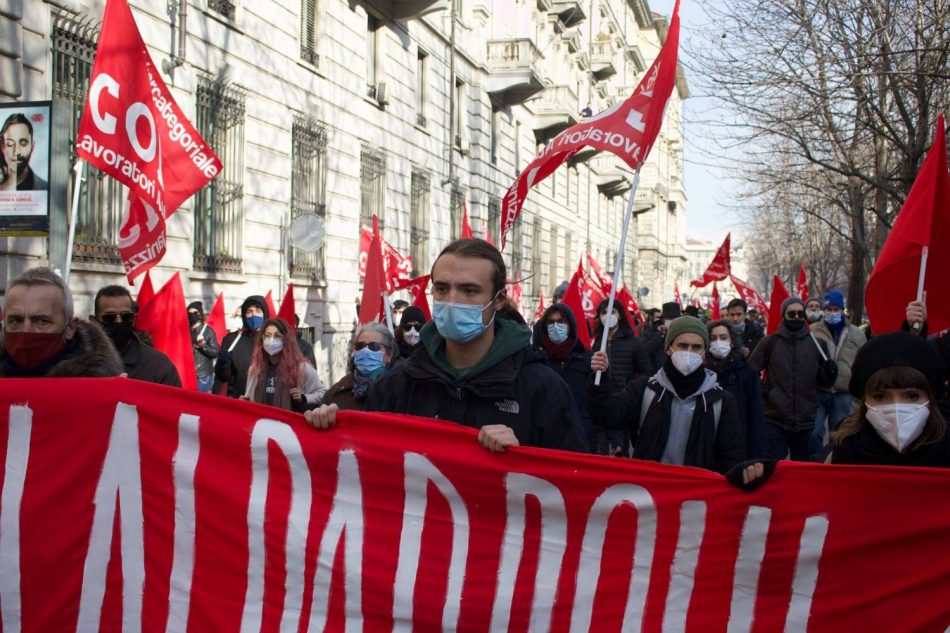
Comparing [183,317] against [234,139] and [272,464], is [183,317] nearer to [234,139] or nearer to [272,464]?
[272,464]

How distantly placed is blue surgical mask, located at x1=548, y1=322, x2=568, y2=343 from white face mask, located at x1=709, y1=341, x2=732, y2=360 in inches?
57.1

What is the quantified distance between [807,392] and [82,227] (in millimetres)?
7432

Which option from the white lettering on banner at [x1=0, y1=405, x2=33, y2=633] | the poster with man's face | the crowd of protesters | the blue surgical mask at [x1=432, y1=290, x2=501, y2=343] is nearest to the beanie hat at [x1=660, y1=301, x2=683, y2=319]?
the crowd of protesters

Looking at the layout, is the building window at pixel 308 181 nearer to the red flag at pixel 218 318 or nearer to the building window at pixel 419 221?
the red flag at pixel 218 318

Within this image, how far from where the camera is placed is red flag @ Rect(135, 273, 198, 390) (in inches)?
312

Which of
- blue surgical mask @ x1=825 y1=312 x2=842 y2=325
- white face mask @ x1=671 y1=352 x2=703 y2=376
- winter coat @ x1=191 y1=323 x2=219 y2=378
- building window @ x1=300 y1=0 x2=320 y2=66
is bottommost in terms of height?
winter coat @ x1=191 y1=323 x2=219 y2=378

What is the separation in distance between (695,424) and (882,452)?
1467mm

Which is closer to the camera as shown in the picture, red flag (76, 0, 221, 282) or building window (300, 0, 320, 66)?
red flag (76, 0, 221, 282)

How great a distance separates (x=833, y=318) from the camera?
35.2ft

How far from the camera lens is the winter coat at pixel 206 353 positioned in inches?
427

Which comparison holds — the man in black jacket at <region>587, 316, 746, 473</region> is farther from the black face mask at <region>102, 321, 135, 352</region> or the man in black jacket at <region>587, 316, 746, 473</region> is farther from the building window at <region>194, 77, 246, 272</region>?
the building window at <region>194, 77, 246, 272</region>

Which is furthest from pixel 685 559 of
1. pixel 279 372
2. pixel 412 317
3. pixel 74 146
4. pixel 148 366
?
pixel 74 146

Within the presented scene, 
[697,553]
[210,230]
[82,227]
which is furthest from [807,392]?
[210,230]

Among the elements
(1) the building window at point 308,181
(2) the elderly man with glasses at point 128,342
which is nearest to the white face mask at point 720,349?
(2) the elderly man with glasses at point 128,342
